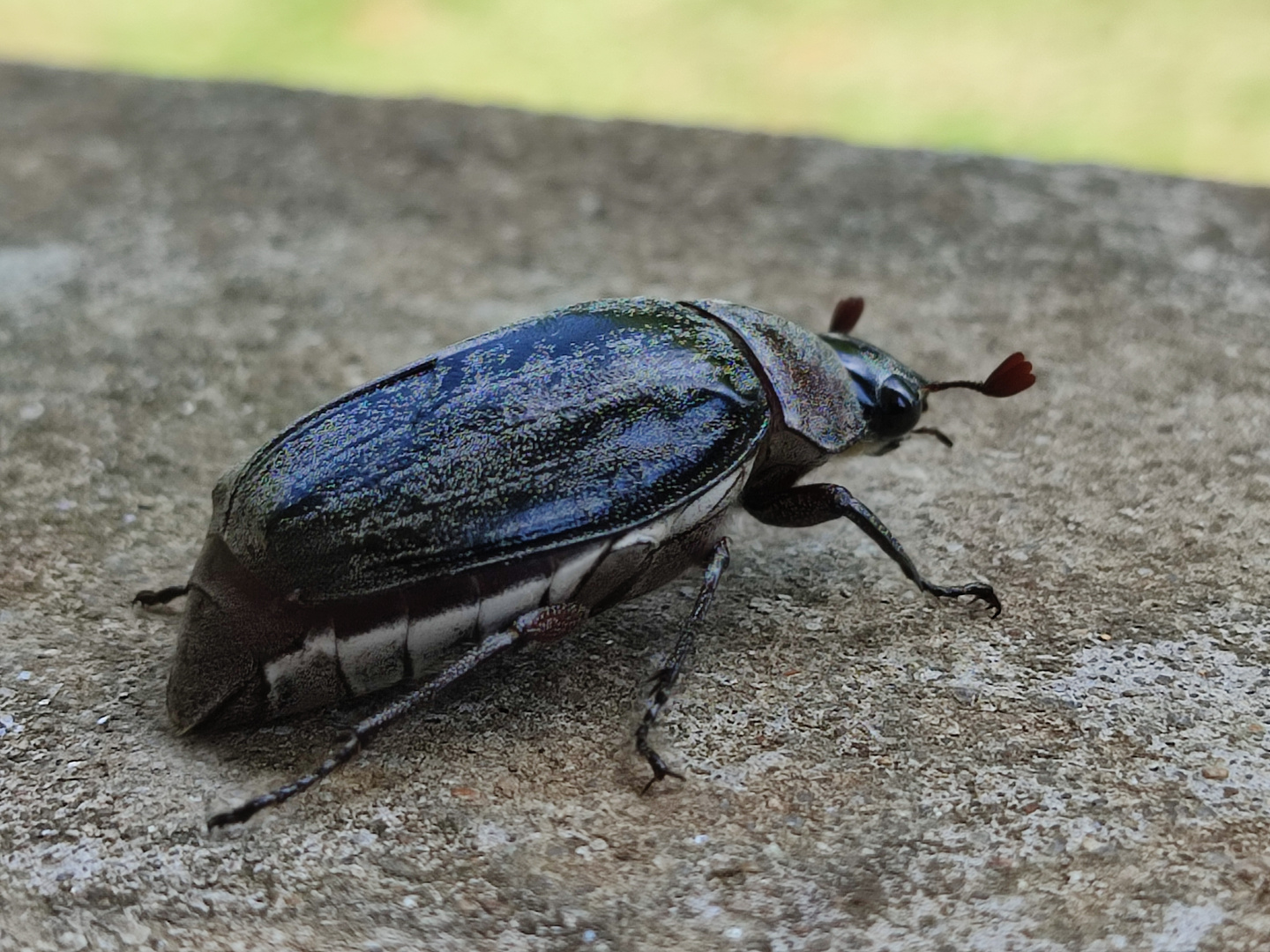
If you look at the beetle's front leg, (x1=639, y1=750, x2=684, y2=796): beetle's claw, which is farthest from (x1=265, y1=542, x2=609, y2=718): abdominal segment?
the beetle's front leg

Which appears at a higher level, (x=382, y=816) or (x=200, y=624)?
(x=200, y=624)

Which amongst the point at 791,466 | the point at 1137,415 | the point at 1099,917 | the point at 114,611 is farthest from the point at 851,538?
the point at 114,611

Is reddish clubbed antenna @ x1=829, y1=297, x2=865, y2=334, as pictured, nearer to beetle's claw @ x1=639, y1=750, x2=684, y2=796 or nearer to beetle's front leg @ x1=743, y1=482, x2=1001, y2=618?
beetle's front leg @ x1=743, y1=482, x2=1001, y2=618

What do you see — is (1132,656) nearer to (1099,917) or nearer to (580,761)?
(1099,917)

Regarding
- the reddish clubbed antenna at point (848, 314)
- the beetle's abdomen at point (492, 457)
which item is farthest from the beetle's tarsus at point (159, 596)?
the reddish clubbed antenna at point (848, 314)

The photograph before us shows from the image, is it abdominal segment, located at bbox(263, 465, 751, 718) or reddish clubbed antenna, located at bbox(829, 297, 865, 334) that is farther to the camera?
reddish clubbed antenna, located at bbox(829, 297, 865, 334)

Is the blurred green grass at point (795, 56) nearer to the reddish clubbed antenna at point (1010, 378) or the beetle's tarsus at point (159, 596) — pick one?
the reddish clubbed antenna at point (1010, 378)

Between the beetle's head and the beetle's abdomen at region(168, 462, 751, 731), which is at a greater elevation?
the beetle's head
